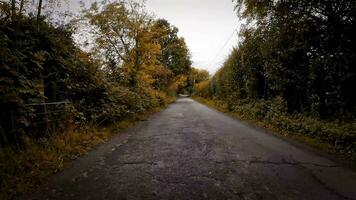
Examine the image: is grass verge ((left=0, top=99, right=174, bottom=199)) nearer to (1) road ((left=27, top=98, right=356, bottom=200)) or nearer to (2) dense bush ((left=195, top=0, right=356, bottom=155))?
(1) road ((left=27, top=98, right=356, bottom=200))

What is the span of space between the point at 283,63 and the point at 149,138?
658 centimetres

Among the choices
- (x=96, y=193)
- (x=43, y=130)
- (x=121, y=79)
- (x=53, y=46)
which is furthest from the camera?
(x=121, y=79)

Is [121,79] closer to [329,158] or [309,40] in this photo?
[309,40]

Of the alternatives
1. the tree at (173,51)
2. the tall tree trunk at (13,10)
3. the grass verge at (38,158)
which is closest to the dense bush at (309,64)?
the grass verge at (38,158)

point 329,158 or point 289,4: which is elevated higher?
point 289,4

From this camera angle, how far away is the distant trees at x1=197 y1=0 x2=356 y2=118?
300 inches

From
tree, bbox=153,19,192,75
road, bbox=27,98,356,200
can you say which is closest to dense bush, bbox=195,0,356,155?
road, bbox=27,98,356,200

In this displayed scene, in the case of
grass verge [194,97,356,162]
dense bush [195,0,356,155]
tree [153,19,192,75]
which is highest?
tree [153,19,192,75]

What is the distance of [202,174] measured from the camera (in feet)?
14.4

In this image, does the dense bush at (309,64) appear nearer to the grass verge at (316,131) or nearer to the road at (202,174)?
the grass verge at (316,131)

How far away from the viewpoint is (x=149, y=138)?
787cm

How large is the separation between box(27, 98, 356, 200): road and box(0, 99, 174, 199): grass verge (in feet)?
0.98

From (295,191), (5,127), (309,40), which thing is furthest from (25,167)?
(309,40)

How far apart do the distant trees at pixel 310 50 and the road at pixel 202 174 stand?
290cm
